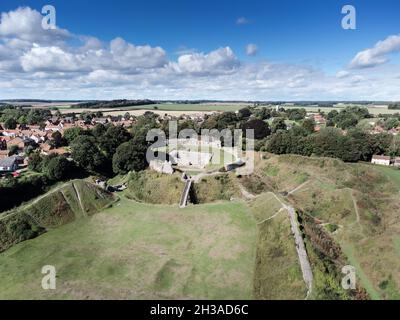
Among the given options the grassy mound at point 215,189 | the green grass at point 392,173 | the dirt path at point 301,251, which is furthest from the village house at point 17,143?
the green grass at point 392,173

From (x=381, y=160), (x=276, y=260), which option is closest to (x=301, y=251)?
(x=276, y=260)

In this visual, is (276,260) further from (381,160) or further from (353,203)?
(381,160)

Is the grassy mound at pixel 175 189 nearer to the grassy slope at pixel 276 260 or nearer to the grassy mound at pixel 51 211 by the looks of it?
the grassy mound at pixel 51 211

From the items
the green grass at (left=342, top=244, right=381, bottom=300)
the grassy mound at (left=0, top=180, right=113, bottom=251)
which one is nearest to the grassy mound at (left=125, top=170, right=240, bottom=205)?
the grassy mound at (left=0, top=180, right=113, bottom=251)

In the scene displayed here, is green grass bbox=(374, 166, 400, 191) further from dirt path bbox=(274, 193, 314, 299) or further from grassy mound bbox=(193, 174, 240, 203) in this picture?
dirt path bbox=(274, 193, 314, 299)
